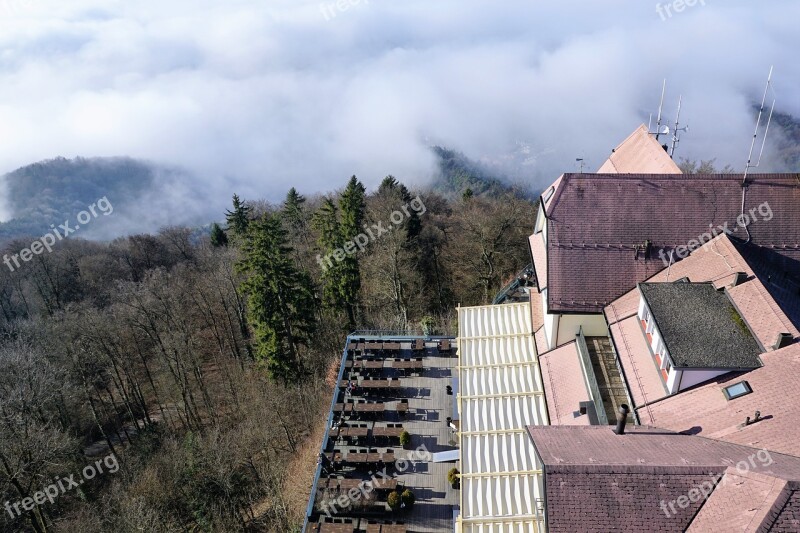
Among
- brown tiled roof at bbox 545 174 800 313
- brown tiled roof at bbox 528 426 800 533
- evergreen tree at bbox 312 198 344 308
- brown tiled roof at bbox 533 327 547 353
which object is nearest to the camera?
brown tiled roof at bbox 528 426 800 533

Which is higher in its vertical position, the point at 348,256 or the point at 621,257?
the point at 348,256

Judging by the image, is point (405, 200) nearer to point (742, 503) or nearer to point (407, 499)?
point (407, 499)

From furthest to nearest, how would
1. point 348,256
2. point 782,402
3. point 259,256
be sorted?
1. point 348,256
2. point 259,256
3. point 782,402

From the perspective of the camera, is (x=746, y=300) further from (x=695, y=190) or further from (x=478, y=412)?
(x=478, y=412)

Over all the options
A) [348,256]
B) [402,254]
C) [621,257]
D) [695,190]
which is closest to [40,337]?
[348,256]

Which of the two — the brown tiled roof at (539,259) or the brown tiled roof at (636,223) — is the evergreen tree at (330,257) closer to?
the brown tiled roof at (539,259)

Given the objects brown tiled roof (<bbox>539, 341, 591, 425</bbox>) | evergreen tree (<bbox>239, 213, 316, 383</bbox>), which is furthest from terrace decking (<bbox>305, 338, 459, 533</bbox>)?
evergreen tree (<bbox>239, 213, 316, 383</bbox>)

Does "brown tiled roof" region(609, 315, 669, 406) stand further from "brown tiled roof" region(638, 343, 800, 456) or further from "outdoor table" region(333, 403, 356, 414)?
"outdoor table" region(333, 403, 356, 414)
